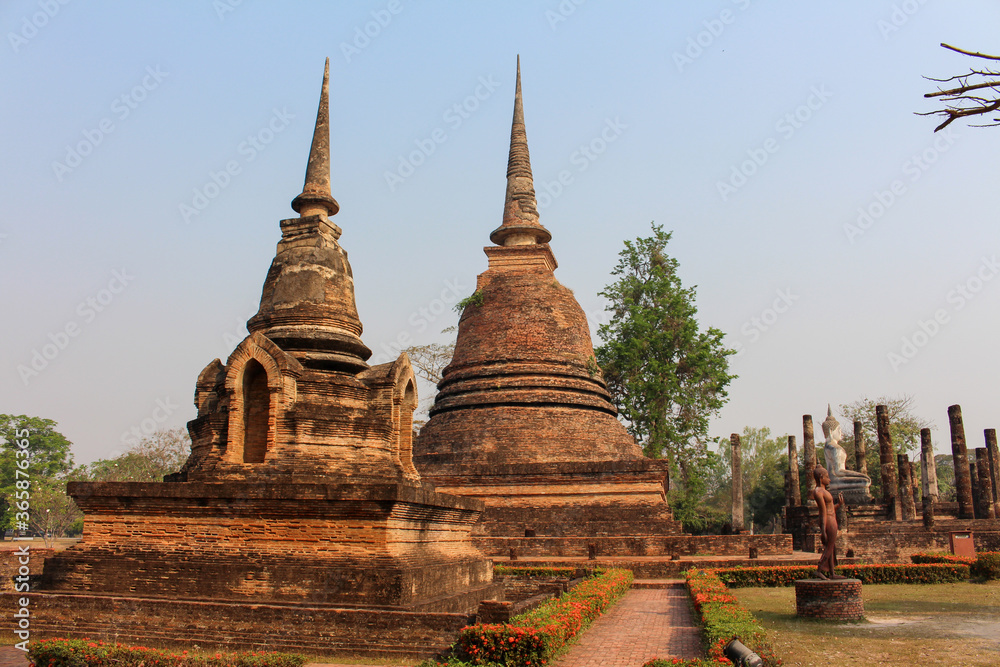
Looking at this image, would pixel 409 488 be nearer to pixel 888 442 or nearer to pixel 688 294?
pixel 688 294

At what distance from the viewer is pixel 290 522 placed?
31.8ft

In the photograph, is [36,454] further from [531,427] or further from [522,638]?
[522,638]

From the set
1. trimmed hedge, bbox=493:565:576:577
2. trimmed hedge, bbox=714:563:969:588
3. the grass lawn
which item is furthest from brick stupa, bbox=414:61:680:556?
the grass lawn

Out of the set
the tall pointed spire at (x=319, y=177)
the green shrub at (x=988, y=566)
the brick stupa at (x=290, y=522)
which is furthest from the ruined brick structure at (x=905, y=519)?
the tall pointed spire at (x=319, y=177)

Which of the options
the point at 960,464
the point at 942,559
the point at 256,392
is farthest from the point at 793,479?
the point at 256,392

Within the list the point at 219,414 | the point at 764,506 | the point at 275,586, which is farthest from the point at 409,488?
the point at 764,506

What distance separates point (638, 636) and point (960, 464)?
26.0 metres

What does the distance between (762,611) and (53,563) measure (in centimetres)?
1020

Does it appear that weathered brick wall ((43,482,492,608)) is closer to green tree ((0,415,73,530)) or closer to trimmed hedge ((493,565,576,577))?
trimmed hedge ((493,565,576,577))

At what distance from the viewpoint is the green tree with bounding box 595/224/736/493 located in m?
28.4

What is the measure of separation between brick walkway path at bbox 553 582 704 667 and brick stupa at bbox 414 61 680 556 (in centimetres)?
564

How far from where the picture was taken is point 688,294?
98.0 ft

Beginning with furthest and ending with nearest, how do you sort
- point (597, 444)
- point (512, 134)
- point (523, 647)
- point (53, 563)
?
point (512, 134) → point (597, 444) → point (53, 563) → point (523, 647)

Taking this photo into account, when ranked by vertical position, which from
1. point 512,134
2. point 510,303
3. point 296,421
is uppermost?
point 512,134
